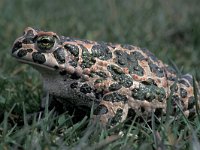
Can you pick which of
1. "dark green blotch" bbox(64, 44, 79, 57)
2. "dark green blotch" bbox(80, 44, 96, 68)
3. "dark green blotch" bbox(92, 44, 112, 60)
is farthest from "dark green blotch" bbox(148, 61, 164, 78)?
"dark green blotch" bbox(64, 44, 79, 57)

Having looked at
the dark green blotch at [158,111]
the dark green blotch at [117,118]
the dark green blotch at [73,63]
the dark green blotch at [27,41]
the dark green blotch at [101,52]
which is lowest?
the dark green blotch at [117,118]

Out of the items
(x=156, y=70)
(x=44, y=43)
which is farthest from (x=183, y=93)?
(x=44, y=43)

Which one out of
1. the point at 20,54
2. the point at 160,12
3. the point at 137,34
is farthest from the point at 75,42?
the point at 160,12

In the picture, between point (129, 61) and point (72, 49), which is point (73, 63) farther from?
point (129, 61)

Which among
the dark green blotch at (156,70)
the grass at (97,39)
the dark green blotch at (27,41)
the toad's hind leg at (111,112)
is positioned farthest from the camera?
the dark green blotch at (156,70)

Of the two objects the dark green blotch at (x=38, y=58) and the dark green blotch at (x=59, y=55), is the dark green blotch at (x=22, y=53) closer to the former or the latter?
the dark green blotch at (x=38, y=58)

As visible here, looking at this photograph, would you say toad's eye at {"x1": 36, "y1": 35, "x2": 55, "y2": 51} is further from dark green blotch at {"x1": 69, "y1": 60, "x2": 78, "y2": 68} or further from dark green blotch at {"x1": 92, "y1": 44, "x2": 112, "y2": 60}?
dark green blotch at {"x1": 92, "y1": 44, "x2": 112, "y2": 60}

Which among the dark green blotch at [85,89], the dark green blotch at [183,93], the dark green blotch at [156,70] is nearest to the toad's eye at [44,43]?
the dark green blotch at [85,89]
